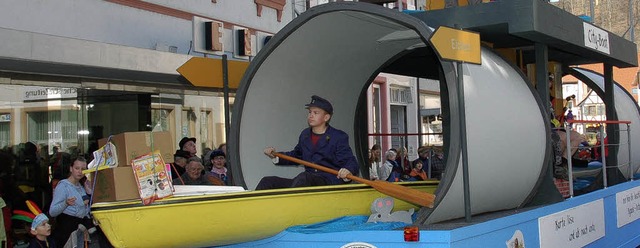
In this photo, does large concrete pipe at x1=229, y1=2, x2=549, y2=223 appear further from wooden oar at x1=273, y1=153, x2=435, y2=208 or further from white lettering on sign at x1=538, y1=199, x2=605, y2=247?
white lettering on sign at x1=538, y1=199, x2=605, y2=247

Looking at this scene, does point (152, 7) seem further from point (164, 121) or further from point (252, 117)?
point (252, 117)

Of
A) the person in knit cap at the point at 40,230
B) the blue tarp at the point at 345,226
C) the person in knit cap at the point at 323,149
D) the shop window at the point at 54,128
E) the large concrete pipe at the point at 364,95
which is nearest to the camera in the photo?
the blue tarp at the point at 345,226

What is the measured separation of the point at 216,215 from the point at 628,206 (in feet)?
16.2

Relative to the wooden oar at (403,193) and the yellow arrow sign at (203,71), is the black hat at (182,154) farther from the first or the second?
the wooden oar at (403,193)

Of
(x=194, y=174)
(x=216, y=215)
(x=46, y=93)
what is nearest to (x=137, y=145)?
(x=216, y=215)

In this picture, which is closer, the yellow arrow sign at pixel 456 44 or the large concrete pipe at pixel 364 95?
the yellow arrow sign at pixel 456 44

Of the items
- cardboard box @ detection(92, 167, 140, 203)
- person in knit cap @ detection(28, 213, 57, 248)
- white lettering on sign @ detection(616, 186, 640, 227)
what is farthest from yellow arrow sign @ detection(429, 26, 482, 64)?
person in knit cap @ detection(28, 213, 57, 248)

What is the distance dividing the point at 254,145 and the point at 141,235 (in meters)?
2.83

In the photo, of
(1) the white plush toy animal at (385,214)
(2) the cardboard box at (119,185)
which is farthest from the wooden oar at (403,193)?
(2) the cardboard box at (119,185)

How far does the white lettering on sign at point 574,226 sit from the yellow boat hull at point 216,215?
60.9 inches

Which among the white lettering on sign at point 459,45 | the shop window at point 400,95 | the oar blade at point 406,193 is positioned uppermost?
the shop window at point 400,95

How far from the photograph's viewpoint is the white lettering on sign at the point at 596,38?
8.08 meters

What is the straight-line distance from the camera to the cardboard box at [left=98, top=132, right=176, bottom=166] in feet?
19.1

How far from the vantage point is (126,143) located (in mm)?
5832
